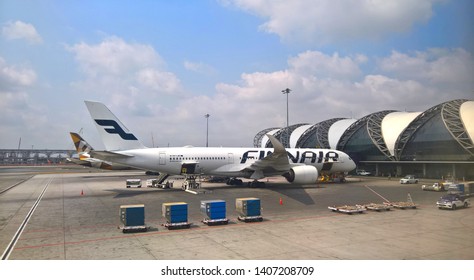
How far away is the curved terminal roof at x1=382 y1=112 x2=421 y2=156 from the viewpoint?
4500 centimetres

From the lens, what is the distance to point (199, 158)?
28.2m

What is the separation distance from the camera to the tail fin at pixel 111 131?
21.0m

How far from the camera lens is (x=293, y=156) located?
3206cm

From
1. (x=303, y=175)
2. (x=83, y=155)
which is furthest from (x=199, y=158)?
(x=83, y=155)

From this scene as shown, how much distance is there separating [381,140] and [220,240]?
44412 mm

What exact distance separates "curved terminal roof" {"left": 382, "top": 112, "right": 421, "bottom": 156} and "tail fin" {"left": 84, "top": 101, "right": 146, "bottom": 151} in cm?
3676

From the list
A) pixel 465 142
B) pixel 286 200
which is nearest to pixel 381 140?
pixel 465 142

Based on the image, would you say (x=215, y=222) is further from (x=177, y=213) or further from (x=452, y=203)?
(x=452, y=203)

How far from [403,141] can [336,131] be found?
48.6ft

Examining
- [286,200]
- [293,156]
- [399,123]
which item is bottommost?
[286,200]

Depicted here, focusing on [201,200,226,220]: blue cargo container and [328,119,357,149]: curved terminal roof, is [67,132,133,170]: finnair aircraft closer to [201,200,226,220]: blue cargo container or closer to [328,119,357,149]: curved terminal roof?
[201,200,226,220]: blue cargo container

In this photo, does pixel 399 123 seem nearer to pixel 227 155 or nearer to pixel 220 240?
pixel 227 155

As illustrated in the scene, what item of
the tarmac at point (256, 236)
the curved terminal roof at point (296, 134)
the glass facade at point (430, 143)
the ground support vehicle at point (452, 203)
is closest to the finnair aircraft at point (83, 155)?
the tarmac at point (256, 236)

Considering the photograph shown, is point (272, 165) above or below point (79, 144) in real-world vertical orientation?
below
